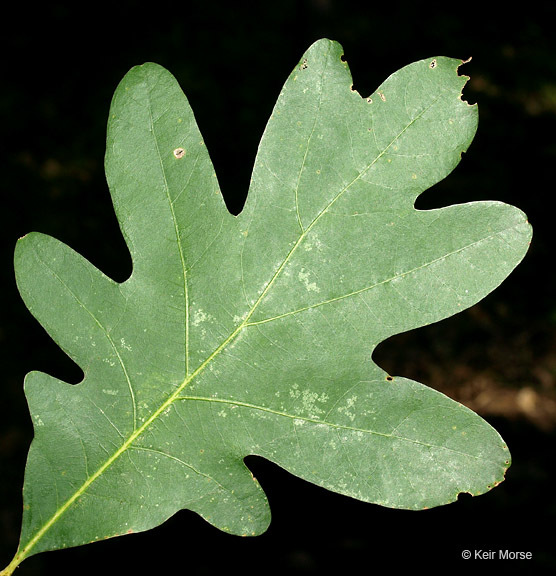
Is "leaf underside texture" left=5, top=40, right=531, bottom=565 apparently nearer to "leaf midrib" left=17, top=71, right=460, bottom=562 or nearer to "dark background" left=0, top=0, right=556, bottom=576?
"leaf midrib" left=17, top=71, right=460, bottom=562

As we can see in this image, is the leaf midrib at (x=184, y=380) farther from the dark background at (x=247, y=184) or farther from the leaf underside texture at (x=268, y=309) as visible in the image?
the dark background at (x=247, y=184)

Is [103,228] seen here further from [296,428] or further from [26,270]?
[296,428]

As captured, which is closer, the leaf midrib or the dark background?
the leaf midrib

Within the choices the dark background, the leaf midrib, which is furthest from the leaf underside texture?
the dark background

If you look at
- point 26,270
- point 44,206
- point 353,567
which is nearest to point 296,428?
point 26,270

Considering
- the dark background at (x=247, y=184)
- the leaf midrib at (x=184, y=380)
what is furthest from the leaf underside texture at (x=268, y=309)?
the dark background at (x=247, y=184)
